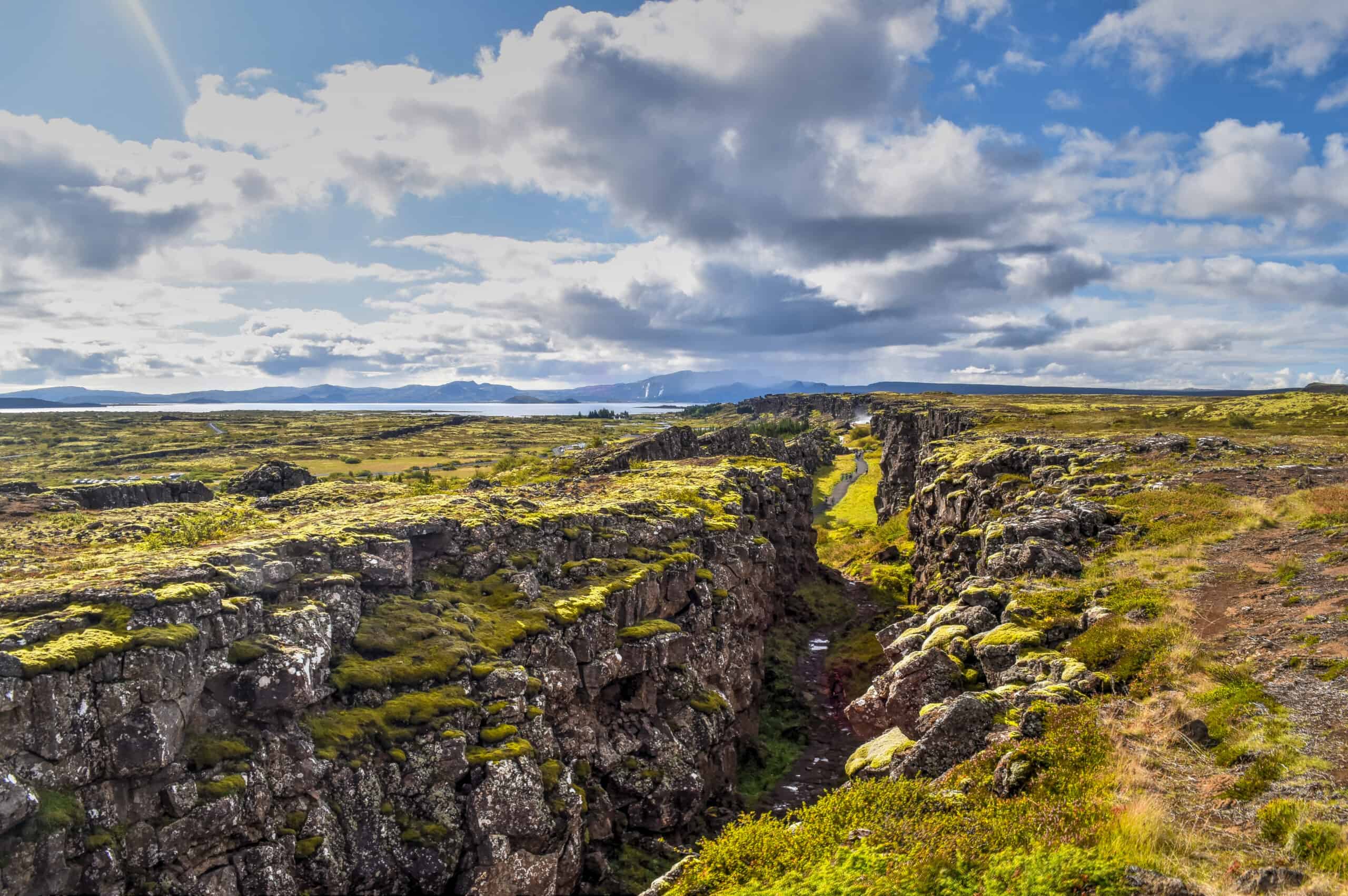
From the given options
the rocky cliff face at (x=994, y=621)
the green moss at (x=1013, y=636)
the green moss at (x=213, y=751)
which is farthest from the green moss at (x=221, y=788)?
the green moss at (x=1013, y=636)

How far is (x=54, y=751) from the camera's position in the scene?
2189cm

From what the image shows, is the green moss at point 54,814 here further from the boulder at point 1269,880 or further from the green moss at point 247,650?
the boulder at point 1269,880

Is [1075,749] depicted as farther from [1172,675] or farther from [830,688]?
[830,688]

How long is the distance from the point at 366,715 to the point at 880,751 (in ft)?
76.7

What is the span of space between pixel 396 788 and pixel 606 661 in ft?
47.7

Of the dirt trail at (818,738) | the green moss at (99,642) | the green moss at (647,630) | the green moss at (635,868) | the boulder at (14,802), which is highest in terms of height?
the green moss at (99,642)

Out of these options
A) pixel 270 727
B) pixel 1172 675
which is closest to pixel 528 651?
pixel 270 727

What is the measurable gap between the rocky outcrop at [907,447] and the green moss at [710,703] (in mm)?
89012

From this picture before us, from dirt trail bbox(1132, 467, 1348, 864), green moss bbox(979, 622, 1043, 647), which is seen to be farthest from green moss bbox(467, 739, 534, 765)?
dirt trail bbox(1132, 467, 1348, 864)

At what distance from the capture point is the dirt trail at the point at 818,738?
45.4 meters

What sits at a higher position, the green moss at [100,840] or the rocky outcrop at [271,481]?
the rocky outcrop at [271,481]

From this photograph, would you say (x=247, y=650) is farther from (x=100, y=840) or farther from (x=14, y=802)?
(x=14, y=802)

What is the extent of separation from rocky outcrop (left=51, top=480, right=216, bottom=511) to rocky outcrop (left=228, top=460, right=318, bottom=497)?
468cm

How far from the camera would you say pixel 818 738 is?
55062 mm
